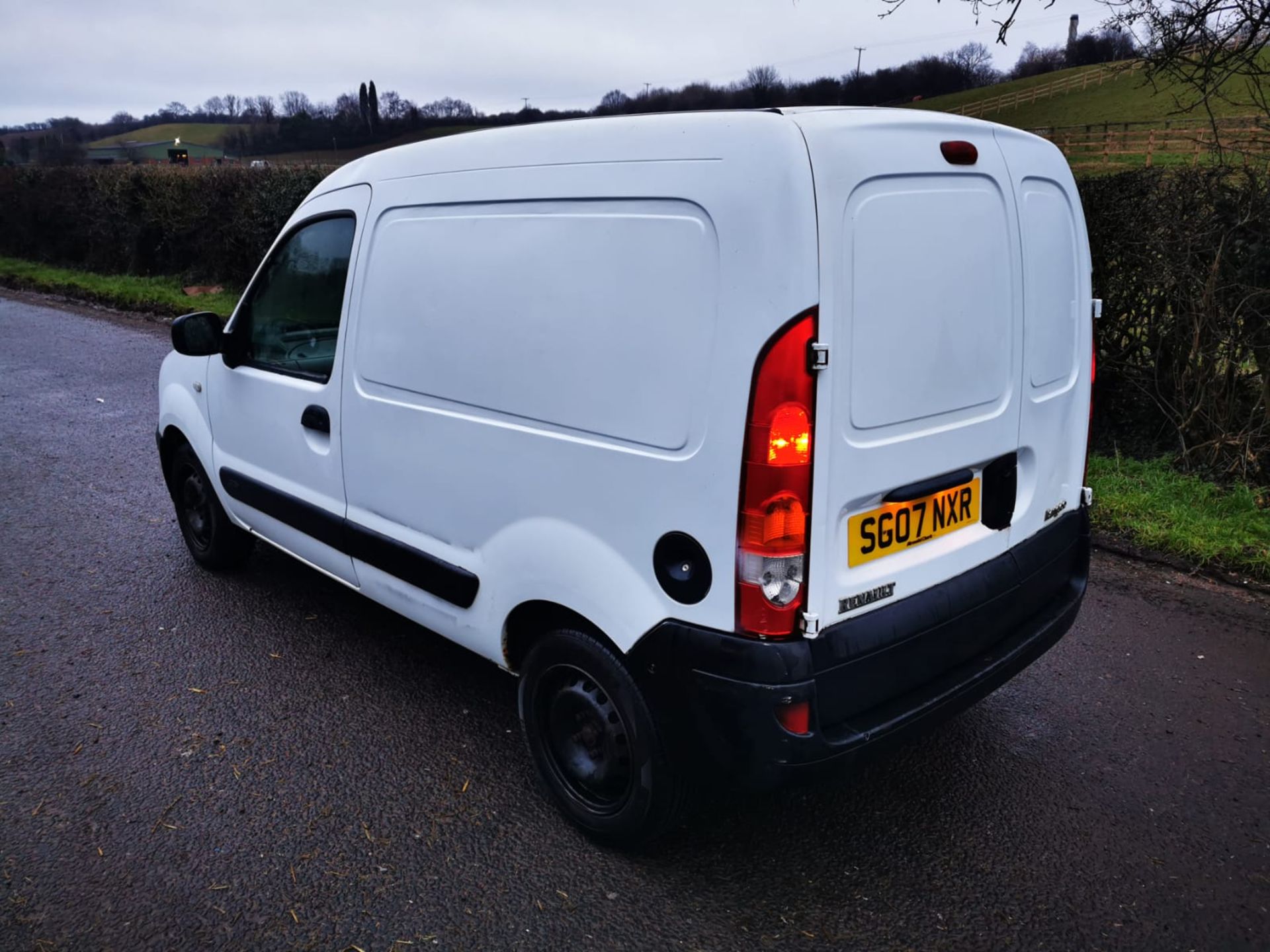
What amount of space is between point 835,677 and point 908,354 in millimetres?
851

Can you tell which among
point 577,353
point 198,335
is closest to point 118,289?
point 198,335

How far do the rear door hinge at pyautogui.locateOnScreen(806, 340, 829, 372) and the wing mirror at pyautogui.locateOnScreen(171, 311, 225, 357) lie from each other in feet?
9.49

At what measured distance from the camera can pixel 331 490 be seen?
3666 mm

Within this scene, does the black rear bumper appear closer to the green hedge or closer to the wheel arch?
the wheel arch

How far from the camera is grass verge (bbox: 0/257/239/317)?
14.1 meters

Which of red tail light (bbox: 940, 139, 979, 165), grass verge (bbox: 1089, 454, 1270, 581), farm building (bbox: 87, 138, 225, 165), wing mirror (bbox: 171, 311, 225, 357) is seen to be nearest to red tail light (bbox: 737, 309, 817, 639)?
red tail light (bbox: 940, 139, 979, 165)

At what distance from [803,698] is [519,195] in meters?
1.64

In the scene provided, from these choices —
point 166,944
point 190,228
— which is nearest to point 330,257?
point 166,944

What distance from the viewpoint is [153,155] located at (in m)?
23.5

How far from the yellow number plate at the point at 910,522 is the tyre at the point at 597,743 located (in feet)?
2.37

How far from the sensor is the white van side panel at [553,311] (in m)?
2.36

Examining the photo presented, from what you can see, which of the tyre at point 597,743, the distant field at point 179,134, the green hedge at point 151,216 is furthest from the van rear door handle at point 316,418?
the distant field at point 179,134

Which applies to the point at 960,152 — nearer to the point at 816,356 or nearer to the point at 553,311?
the point at 816,356

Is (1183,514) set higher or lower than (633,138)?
lower
